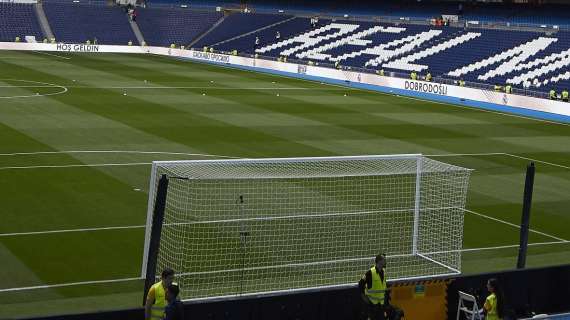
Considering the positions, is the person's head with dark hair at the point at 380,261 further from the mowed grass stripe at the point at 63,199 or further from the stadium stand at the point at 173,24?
the stadium stand at the point at 173,24

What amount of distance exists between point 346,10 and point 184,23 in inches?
638

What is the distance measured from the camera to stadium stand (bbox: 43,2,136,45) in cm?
8219

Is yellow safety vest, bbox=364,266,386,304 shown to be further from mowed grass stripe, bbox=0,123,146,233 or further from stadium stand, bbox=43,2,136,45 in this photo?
stadium stand, bbox=43,2,136,45

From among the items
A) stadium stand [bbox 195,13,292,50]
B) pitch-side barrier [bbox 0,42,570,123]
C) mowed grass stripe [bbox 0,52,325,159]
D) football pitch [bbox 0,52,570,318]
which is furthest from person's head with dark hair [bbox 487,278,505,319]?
stadium stand [bbox 195,13,292,50]

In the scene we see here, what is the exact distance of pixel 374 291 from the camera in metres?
13.5

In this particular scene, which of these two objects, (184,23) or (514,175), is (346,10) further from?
(514,175)

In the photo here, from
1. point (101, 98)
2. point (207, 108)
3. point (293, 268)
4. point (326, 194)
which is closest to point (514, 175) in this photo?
point (326, 194)

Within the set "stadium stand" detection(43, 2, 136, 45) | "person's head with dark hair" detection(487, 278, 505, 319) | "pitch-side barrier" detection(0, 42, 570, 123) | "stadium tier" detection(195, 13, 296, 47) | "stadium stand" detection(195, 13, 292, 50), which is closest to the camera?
"person's head with dark hair" detection(487, 278, 505, 319)

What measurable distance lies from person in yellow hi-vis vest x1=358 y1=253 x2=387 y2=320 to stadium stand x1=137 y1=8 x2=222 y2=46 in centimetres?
7196

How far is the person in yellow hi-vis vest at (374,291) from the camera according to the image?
13406mm

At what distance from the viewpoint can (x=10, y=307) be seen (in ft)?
48.4

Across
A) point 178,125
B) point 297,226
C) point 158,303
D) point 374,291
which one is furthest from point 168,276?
point 178,125

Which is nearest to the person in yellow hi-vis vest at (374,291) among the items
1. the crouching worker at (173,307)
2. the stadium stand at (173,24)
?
the crouching worker at (173,307)

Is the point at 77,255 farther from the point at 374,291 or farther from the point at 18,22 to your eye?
the point at 18,22
